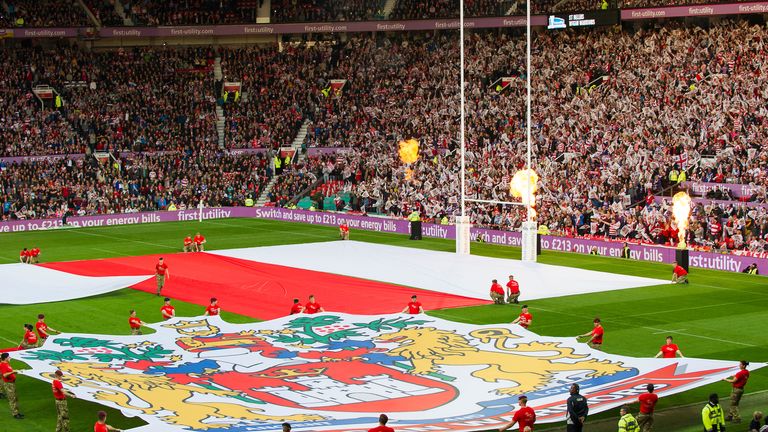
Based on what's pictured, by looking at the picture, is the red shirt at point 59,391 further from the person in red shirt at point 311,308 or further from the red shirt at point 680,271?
the red shirt at point 680,271

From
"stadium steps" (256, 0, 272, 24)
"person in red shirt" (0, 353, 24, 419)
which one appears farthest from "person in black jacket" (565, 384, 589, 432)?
"stadium steps" (256, 0, 272, 24)

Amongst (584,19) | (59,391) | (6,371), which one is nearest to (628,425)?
(59,391)

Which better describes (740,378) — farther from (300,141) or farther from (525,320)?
(300,141)

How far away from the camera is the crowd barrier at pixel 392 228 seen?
41.3 meters

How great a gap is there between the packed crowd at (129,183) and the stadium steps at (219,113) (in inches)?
111

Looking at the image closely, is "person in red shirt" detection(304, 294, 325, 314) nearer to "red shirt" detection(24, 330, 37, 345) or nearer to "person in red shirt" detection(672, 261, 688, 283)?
"red shirt" detection(24, 330, 37, 345)

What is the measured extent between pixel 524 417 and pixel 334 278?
851 inches

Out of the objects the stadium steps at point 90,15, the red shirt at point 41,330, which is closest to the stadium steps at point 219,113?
the stadium steps at point 90,15

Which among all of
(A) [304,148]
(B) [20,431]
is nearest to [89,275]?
(B) [20,431]

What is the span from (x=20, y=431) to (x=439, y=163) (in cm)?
4052

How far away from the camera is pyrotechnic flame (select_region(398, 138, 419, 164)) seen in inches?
2458

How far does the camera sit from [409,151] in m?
62.8

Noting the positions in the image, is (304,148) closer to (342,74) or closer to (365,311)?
(342,74)

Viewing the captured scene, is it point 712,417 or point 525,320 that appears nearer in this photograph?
point 712,417
